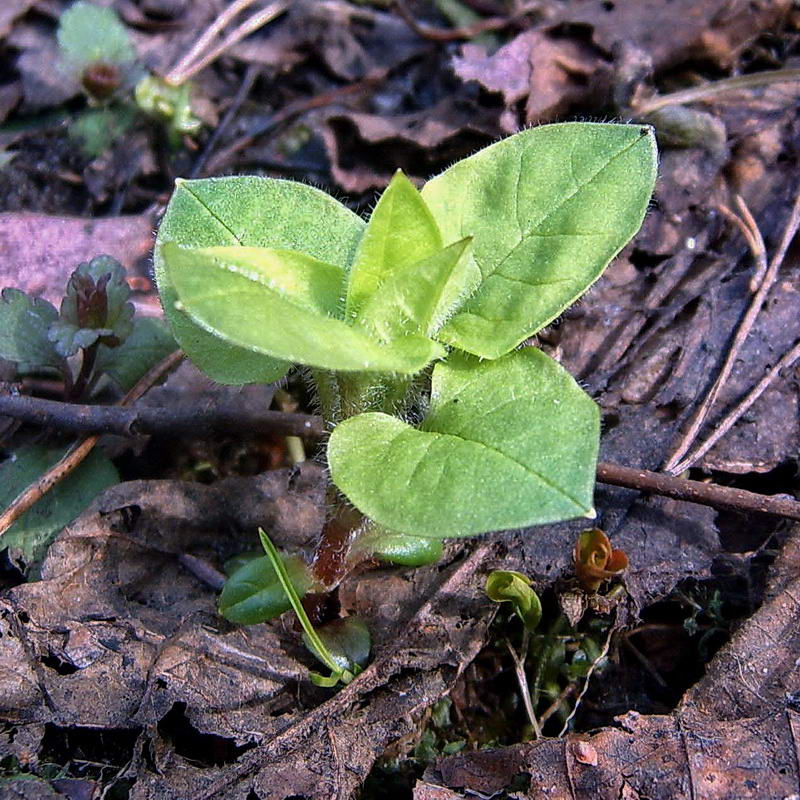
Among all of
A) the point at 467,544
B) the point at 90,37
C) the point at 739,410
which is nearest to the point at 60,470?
the point at 467,544

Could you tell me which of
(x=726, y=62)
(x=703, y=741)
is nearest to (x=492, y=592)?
(x=703, y=741)

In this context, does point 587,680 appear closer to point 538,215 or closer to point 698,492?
point 698,492

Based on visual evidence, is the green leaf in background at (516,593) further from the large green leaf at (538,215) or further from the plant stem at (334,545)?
the large green leaf at (538,215)

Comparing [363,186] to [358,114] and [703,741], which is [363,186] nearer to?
[358,114]

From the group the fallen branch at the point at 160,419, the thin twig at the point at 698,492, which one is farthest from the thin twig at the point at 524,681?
the fallen branch at the point at 160,419

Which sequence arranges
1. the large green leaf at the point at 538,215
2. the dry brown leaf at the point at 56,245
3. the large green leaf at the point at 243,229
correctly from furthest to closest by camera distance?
the dry brown leaf at the point at 56,245, the large green leaf at the point at 243,229, the large green leaf at the point at 538,215

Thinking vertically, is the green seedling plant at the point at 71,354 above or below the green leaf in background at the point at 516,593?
above

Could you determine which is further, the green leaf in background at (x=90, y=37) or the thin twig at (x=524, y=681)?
the green leaf in background at (x=90, y=37)
